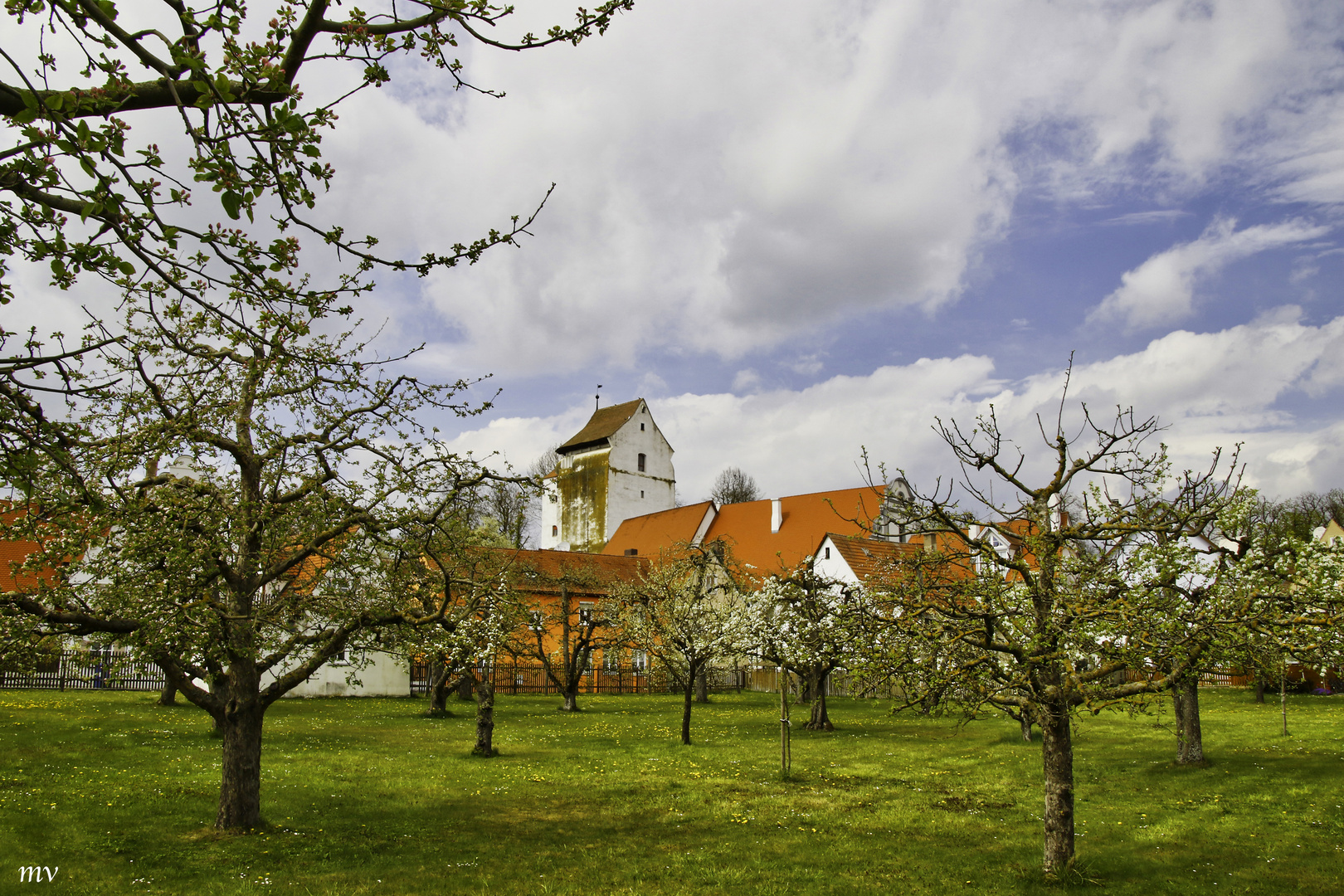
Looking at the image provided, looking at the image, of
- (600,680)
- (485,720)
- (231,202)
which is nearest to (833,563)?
(600,680)

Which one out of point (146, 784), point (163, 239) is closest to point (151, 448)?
point (163, 239)

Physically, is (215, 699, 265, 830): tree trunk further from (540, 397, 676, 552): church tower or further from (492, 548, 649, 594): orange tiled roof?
(540, 397, 676, 552): church tower

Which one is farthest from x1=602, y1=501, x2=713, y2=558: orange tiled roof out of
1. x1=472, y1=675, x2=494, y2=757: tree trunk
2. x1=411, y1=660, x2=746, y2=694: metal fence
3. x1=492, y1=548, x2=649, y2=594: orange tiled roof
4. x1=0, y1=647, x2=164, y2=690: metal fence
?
x1=472, y1=675, x2=494, y2=757: tree trunk

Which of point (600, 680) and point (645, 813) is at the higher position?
point (645, 813)

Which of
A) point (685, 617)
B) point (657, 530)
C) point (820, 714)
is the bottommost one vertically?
point (820, 714)

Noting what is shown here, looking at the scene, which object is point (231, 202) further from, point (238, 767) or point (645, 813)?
point (645, 813)

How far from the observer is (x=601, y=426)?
2393 inches

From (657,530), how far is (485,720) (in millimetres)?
36506

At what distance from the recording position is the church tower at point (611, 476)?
193ft

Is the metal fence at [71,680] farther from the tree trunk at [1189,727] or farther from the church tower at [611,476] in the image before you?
the church tower at [611,476]

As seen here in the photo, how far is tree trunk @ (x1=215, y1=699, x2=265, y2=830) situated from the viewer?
9.62 meters

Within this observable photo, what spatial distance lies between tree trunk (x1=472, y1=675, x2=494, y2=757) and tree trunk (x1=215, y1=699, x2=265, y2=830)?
721cm

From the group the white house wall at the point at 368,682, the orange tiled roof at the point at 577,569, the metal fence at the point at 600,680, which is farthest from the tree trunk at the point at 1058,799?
the white house wall at the point at 368,682

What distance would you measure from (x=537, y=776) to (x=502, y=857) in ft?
17.7
